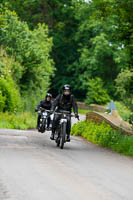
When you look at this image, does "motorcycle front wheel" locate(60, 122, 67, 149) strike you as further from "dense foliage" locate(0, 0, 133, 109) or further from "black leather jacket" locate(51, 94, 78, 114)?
"dense foliage" locate(0, 0, 133, 109)

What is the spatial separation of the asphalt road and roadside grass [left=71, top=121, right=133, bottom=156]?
0.96m

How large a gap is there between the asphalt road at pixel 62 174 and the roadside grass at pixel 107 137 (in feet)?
3.16

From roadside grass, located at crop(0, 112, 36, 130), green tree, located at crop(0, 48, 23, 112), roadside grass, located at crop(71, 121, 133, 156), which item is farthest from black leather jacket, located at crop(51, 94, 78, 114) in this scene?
green tree, located at crop(0, 48, 23, 112)

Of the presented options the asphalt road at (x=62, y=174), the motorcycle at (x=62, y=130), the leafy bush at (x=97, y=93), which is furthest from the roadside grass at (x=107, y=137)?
the leafy bush at (x=97, y=93)

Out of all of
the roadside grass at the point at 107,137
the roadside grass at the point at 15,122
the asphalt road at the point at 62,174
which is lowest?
the asphalt road at the point at 62,174

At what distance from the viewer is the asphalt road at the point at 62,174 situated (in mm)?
7586

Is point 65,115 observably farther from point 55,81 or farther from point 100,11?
point 55,81

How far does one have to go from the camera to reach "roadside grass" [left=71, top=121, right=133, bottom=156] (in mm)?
14956

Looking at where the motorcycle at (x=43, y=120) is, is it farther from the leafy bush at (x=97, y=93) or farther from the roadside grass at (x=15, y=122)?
the leafy bush at (x=97, y=93)

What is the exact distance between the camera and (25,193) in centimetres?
741

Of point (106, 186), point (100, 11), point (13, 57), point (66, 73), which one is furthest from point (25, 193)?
point (66, 73)

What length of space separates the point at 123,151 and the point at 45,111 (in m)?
8.49

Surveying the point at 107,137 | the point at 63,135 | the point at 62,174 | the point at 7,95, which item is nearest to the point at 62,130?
the point at 63,135

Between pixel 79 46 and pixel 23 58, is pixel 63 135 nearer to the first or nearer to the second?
pixel 23 58
